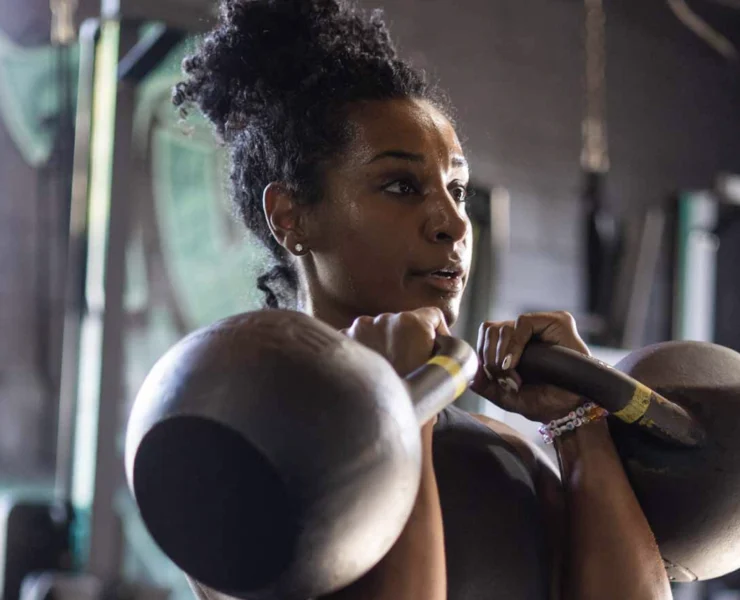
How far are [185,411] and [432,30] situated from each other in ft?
7.98

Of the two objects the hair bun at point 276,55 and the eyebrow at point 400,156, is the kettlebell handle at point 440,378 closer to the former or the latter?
the eyebrow at point 400,156

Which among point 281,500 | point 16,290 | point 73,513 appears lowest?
point 73,513

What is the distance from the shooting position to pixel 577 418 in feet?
3.20

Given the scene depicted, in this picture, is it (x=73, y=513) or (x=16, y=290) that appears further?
(x=16, y=290)

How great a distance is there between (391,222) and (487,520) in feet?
0.98

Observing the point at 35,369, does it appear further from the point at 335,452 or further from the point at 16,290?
the point at 335,452

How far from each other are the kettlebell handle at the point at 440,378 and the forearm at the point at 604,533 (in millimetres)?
240

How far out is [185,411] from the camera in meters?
0.65

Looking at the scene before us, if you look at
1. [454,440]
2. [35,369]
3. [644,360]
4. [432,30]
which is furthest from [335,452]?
[432,30]

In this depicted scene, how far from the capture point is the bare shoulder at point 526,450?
1053 millimetres

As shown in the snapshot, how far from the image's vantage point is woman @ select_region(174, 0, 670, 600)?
0.90 meters

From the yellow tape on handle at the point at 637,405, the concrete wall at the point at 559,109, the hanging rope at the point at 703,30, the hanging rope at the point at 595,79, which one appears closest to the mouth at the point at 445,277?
the yellow tape on handle at the point at 637,405

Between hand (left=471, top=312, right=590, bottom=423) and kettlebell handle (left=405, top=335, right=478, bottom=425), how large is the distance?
16 cm

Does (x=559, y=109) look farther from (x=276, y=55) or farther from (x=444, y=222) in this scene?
(x=444, y=222)
